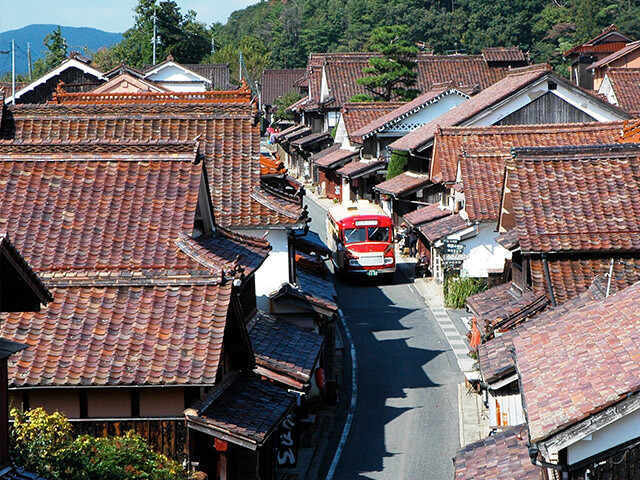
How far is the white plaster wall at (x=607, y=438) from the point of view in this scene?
949cm

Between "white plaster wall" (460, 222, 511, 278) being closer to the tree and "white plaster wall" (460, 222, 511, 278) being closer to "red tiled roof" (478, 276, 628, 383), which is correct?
"red tiled roof" (478, 276, 628, 383)

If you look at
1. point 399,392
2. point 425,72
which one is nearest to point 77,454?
point 399,392

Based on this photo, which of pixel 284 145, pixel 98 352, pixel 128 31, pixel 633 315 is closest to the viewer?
pixel 633 315

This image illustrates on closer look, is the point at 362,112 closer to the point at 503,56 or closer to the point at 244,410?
the point at 503,56

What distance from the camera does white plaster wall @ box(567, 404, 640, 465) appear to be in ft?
31.1

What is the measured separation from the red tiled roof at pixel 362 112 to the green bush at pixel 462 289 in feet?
78.8

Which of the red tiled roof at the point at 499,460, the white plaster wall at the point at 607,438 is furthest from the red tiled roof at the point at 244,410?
the white plaster wall at the point at 607,438

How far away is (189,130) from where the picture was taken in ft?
81.9

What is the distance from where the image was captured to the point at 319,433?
69.2 ft

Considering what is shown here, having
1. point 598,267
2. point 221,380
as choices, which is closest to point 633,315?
point 221,380

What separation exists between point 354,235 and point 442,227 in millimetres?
4761

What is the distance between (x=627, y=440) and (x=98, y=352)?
769cm

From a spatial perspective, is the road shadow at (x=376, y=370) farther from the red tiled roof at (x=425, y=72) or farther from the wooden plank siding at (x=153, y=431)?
the red tiled roof at (x=425, y=72)

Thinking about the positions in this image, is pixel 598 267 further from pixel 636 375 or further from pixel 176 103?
pixel 176 103
